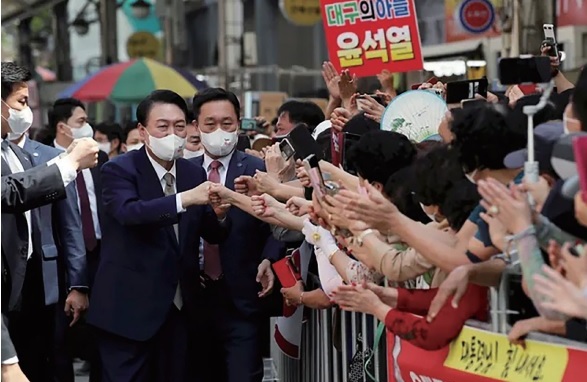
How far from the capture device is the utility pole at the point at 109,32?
3403 centimetres

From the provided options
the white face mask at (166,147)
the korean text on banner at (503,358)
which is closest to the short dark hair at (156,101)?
the white face mask at (166,147)

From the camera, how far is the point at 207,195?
7320 millimetres

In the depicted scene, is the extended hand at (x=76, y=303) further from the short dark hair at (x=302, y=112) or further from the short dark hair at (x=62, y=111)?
the short dark hair at (x=62, y=111)

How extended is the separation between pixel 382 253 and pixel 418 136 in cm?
178

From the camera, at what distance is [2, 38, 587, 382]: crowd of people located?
4.71 metres

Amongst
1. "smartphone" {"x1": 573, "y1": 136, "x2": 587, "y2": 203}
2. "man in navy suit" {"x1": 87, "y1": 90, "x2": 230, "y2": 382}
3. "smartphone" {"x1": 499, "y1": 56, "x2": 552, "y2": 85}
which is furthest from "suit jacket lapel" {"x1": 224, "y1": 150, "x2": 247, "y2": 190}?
"smartphone" {"x1": 573, "y1": 136, "x2": 587, "y2": 203}

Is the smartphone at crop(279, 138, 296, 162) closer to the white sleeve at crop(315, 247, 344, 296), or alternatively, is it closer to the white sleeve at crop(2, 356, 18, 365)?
the white sleeve at crop(315, 247, 344, 296)

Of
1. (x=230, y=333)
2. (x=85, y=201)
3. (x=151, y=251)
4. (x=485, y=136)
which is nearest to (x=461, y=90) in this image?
(x=485, y=136)

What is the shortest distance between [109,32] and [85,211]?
24483 millimetres

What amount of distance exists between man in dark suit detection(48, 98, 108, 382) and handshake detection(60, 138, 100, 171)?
2.36m

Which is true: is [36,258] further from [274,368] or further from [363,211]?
[363,211]

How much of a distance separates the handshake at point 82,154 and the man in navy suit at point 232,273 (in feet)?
4.67

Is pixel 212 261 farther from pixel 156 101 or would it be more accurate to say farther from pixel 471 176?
pixel 471 176

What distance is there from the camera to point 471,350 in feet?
15.9
